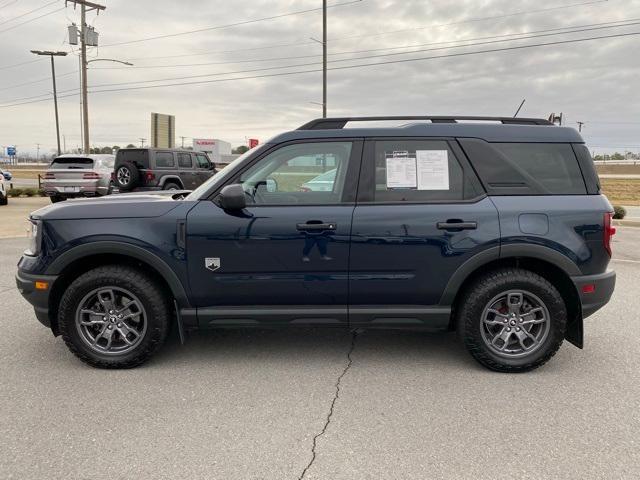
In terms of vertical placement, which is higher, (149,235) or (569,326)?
(149,235)

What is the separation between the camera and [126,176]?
15117 mm

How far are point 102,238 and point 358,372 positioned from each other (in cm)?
210

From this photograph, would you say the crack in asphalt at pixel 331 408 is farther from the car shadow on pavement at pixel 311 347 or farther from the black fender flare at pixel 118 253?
the black fender flare at pixel 118 253

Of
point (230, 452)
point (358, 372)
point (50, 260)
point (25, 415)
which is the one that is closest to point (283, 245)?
point (358, 372)

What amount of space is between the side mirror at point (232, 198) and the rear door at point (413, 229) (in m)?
0.81

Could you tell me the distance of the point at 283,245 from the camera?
3.55 metres

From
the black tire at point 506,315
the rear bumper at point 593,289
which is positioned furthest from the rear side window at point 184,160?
the rear bumper at point 593,289

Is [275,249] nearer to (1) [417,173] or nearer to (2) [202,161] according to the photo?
(1) [417,173]

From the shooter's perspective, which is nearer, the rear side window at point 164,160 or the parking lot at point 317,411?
the parking lot at point 317,411

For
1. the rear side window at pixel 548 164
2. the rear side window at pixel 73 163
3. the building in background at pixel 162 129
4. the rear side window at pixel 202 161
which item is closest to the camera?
the rear side window at pixel 548 164

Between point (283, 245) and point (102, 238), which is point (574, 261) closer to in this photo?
point (283, 245)

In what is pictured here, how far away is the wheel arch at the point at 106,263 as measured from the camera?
3.57 m

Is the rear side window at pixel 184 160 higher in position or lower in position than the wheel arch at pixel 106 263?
higher

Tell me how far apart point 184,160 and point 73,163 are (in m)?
3.62
